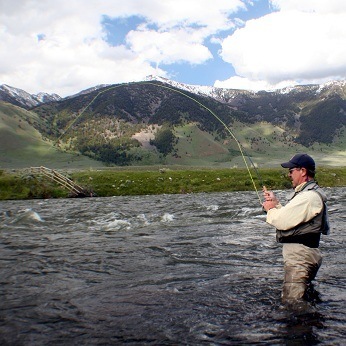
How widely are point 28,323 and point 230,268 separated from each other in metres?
5.99

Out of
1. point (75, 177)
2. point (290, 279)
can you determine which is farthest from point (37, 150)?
point (290, 279)

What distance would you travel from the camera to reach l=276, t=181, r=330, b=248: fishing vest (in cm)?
758

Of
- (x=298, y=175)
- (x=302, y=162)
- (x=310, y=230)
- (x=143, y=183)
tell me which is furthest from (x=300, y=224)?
(x=143, y=183)

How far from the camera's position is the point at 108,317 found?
24.4 feet

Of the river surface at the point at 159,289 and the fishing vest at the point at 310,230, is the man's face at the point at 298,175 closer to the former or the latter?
the fishing vest at the point at 310,230

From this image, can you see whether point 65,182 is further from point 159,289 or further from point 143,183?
point 159,289

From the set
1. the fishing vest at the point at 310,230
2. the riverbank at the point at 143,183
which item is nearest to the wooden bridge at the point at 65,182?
the riverbank at the point at 143,183

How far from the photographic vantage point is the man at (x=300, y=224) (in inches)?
294

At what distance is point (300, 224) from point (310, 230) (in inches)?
9.4

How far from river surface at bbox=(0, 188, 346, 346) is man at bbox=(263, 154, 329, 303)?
0.64 m

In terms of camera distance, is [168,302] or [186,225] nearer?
[168,302]

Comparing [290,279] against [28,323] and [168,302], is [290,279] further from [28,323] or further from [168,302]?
[28,323]

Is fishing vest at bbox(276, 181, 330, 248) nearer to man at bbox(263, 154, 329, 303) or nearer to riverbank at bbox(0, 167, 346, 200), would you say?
man at bbox(263, 154, 329, 303)

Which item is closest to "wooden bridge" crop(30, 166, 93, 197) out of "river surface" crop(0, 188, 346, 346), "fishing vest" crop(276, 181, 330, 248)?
"river surface" crop(0, 188, 346, 346)
